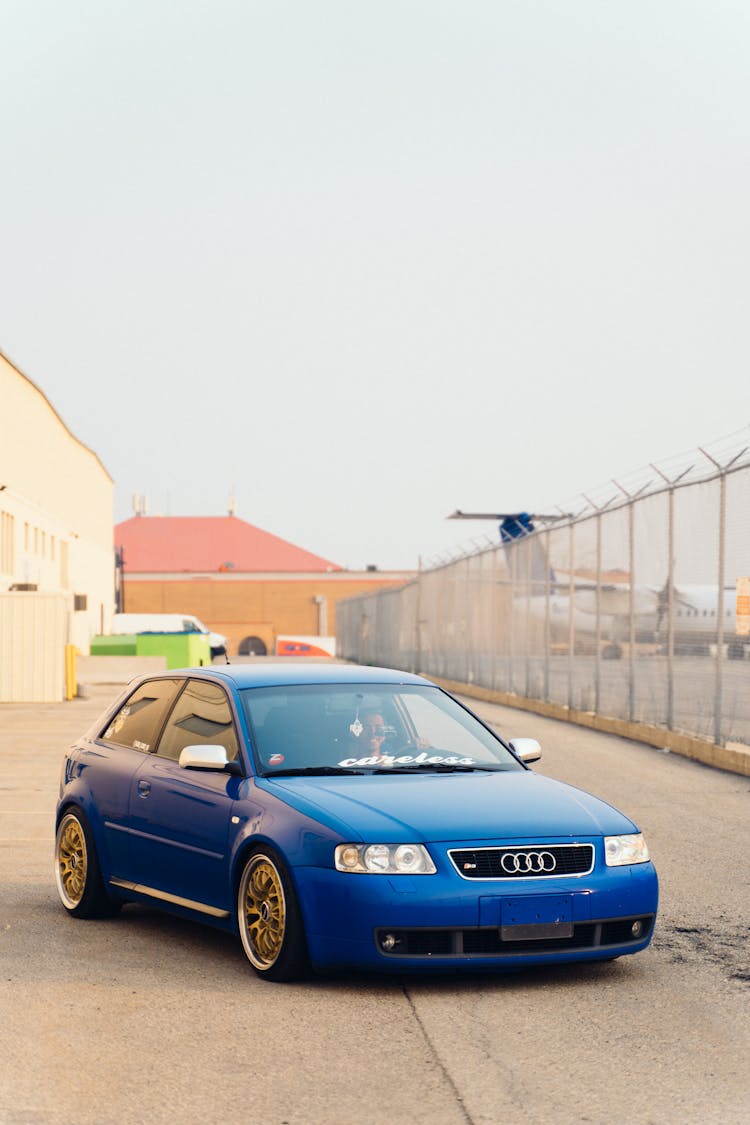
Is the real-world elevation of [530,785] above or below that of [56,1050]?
above

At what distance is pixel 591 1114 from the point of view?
525cm

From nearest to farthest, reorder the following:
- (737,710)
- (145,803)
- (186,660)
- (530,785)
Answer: (530,785) < (145,803) < (737,710) < (186,660)

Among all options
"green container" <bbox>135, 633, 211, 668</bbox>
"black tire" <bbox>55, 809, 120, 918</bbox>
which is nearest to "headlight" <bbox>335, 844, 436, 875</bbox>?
"black tire" <bbox>55, 809, 120, 918</bbox>

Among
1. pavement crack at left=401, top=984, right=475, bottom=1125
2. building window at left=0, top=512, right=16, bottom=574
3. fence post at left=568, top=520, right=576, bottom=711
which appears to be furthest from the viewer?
building window at left=0, top=512, right=16, bottom=574

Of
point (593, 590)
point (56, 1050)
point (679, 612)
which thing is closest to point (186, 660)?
point (593, 590)

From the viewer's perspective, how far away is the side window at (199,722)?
27.2 ft

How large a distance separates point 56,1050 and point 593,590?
801 inches

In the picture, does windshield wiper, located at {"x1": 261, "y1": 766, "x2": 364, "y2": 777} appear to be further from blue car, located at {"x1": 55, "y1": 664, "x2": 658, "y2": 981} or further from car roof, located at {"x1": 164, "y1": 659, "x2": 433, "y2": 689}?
car roof, located at {"x1": 164, "y1": 659, "x2": 433, "y2": 689}

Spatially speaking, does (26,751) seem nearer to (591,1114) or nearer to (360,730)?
(360,730)

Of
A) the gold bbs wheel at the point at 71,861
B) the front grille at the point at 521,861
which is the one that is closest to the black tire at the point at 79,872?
the gold bbs wheel at the point at 71,861

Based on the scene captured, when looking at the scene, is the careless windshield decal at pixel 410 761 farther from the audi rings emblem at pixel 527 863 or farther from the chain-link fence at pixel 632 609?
the chain-link fence at pixel 632 609

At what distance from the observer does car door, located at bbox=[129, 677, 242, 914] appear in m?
7.79

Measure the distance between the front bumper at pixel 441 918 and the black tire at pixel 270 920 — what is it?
0.07m

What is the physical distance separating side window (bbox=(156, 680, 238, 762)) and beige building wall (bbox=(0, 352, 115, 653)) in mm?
28337
